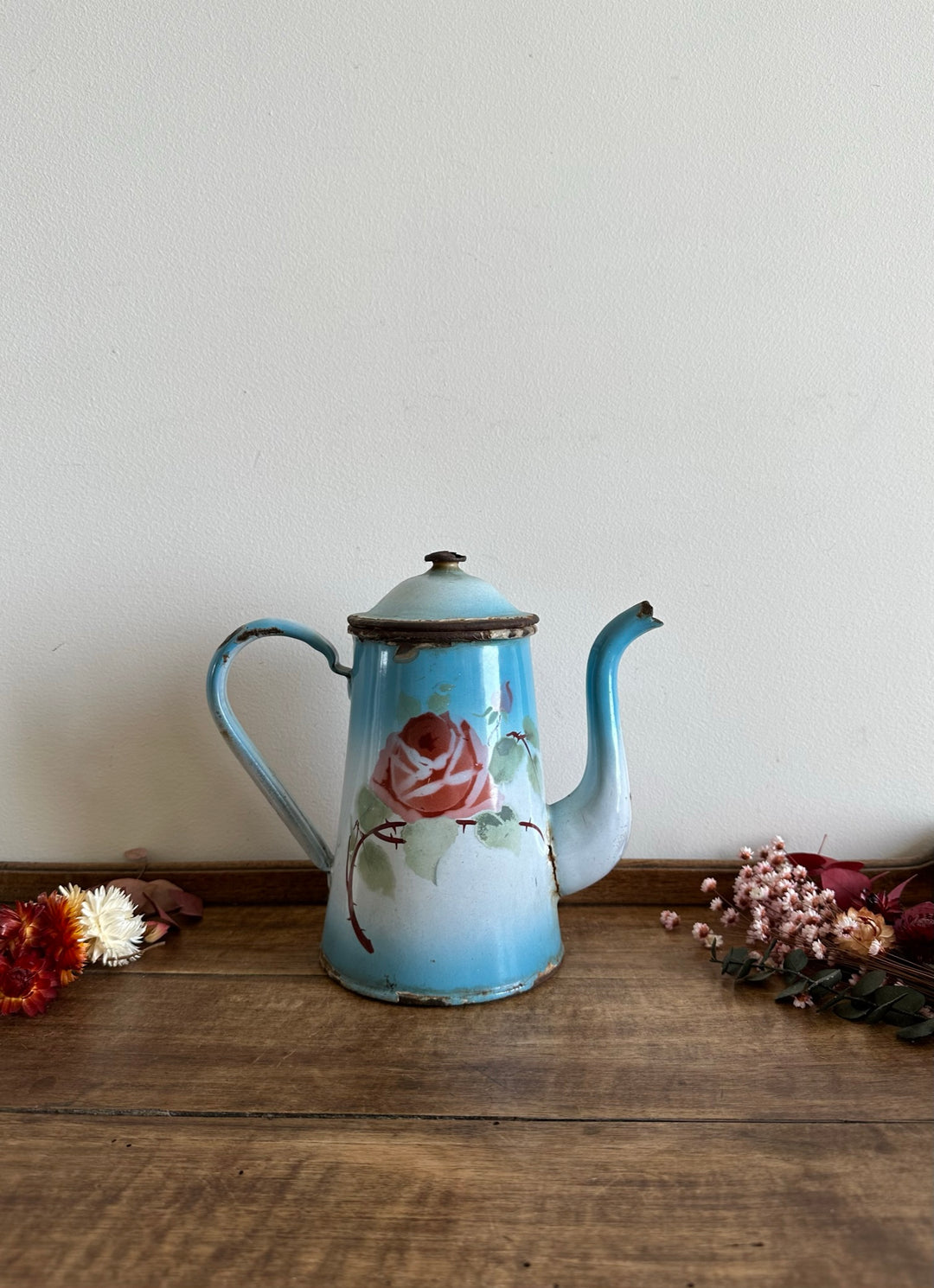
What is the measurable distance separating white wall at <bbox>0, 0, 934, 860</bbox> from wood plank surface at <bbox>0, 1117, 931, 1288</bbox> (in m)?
0.41

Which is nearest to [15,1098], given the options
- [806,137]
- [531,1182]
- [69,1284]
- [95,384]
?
[69,1284]

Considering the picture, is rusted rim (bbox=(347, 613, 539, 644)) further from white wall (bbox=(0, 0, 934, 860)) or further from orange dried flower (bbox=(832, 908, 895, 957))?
orange dried flower (bbox=(832, 908, 895, 957))

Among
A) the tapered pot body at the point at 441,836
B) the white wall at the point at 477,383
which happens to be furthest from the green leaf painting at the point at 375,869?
Answer: the white wall at the point at 477,383

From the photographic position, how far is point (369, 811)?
0.68 meters

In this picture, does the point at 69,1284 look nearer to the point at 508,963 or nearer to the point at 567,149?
the point at 508,963

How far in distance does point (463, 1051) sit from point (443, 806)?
17 cm

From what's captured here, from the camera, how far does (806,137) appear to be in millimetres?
829

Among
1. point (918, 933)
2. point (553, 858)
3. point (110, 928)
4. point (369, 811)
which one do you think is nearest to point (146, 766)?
point (110, 928)

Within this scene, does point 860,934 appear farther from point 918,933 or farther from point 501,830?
point 501,830

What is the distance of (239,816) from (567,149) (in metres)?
0.71

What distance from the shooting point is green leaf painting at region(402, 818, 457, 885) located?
664 mm

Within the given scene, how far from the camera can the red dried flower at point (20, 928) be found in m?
0.70

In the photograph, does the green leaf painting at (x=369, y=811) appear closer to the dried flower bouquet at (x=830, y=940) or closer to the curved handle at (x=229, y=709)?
the curved handle at (x=229, y=709)

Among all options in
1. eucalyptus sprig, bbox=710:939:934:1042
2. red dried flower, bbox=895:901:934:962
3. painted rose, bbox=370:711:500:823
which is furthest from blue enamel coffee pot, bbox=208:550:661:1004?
red dried flower, bbox=895:901:934:962
